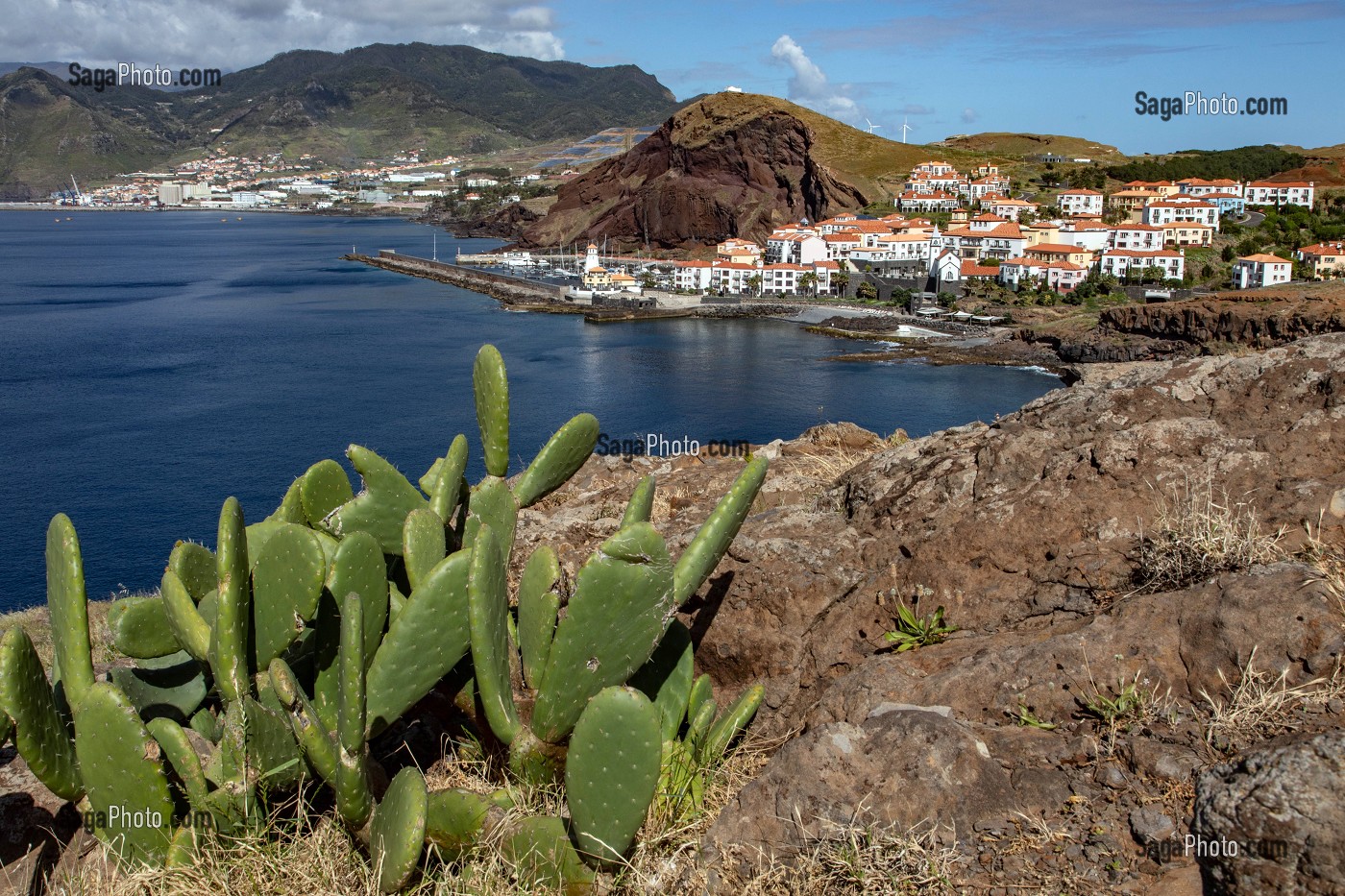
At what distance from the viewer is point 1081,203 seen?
7881cm

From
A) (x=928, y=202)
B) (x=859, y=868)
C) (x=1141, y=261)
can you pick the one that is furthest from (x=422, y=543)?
(x=928, y=202)

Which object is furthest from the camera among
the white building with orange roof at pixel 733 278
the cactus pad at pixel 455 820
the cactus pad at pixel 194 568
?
the white building with orange roof at pixel 733 278

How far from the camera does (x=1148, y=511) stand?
11.2 ft

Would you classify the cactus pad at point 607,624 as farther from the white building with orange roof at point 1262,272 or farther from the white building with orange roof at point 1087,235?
the white building with orange roof at point 1087,235

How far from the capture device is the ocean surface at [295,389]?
83.9 ft

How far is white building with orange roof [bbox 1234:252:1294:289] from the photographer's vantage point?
53812mm

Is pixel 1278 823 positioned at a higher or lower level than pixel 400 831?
higher

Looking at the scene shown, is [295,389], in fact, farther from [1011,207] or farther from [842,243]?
[1011,207]

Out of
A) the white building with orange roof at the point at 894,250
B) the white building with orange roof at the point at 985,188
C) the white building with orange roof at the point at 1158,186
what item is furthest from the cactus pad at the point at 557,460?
the white building with orange roof at the point at 985,188

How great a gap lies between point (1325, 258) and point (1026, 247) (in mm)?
17580

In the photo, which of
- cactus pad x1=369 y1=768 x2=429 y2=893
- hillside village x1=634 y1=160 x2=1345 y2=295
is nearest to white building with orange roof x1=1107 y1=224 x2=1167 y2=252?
hillside village x1=634 y1=160 x2=1345 y2=295

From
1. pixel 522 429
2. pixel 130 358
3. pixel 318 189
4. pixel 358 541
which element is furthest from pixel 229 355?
pixel 318 189

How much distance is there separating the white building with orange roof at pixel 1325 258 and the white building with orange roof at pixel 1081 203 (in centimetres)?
2287

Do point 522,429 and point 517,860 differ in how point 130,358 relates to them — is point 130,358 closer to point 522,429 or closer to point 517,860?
point 522,429
